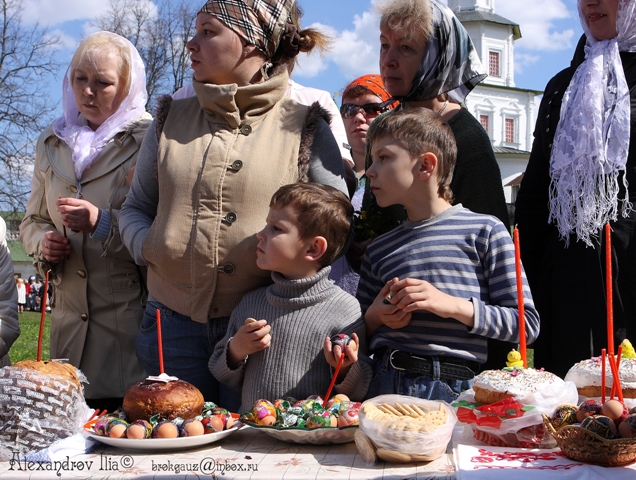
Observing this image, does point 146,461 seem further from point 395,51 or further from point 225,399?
point 395,51

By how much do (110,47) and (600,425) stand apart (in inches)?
95.4

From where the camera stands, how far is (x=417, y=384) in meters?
2.05

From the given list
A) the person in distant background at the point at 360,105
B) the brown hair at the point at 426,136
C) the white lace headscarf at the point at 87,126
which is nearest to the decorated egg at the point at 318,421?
the brown hair at the point at 426,136

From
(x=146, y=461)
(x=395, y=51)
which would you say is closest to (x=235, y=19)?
(x=395, y=51)

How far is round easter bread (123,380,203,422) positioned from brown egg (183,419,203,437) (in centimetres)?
7

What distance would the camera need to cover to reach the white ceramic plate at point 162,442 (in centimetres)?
170

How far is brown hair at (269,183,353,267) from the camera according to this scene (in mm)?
2170

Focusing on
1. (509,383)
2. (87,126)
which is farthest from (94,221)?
(509,383)

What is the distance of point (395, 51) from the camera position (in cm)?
257

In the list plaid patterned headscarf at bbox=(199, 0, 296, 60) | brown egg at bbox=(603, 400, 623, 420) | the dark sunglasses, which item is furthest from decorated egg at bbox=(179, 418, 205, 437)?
the dark sunglasses

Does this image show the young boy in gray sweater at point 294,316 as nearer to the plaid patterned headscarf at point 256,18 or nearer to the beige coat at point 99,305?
the plaid patterned headscarf at point 256,18

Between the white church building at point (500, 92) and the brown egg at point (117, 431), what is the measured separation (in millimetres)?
33243

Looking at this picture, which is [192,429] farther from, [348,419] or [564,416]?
[564,416]

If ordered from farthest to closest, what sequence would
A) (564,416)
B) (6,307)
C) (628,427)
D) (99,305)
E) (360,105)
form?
(360,105), (99,305), (6,307), (564,416), (628,427)
